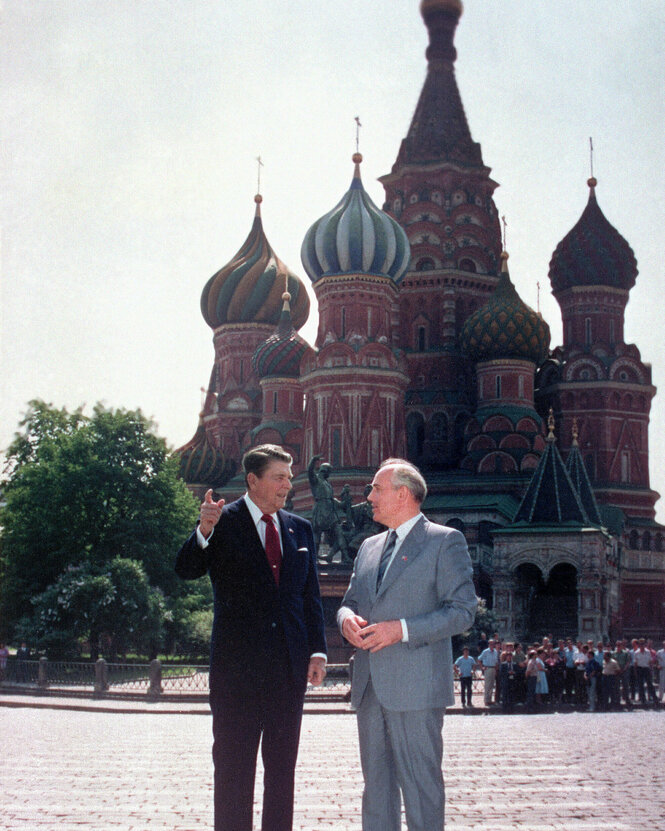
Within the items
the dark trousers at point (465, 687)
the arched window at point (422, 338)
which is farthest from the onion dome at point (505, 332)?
the dark trousers at point (465, 687)

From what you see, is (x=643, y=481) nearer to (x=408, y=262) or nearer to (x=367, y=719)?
(x=408, y=262)

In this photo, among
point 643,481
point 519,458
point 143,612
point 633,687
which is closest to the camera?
point 633,687

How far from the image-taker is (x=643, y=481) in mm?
57594

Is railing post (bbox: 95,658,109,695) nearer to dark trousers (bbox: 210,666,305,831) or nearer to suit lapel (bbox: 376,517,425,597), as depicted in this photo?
dark trousers (bbox: 210,666,305,831)

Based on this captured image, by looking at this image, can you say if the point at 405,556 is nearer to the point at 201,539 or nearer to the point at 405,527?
the point at 405,527

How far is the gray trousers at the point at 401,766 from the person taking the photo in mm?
5906

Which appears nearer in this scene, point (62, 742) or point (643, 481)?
point (62, 742)

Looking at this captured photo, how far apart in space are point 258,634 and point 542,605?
39.6 m

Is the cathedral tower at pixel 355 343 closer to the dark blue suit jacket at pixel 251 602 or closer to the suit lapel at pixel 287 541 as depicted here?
the suit lapel at pixel 287 541

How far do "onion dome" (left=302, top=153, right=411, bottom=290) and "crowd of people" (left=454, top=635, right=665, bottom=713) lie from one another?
31001 millimetres

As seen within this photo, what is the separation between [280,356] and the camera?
5916 cm

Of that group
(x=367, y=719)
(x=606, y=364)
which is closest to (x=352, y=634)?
(x=367, y=719)

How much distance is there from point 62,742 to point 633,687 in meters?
14.9

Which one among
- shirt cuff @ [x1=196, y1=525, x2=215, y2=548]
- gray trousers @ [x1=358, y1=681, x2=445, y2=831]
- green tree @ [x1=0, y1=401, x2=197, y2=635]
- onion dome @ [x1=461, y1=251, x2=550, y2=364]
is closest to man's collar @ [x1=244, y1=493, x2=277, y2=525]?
shirt cuff @ [x1=196, y1=525, x2=215, y2=548]
